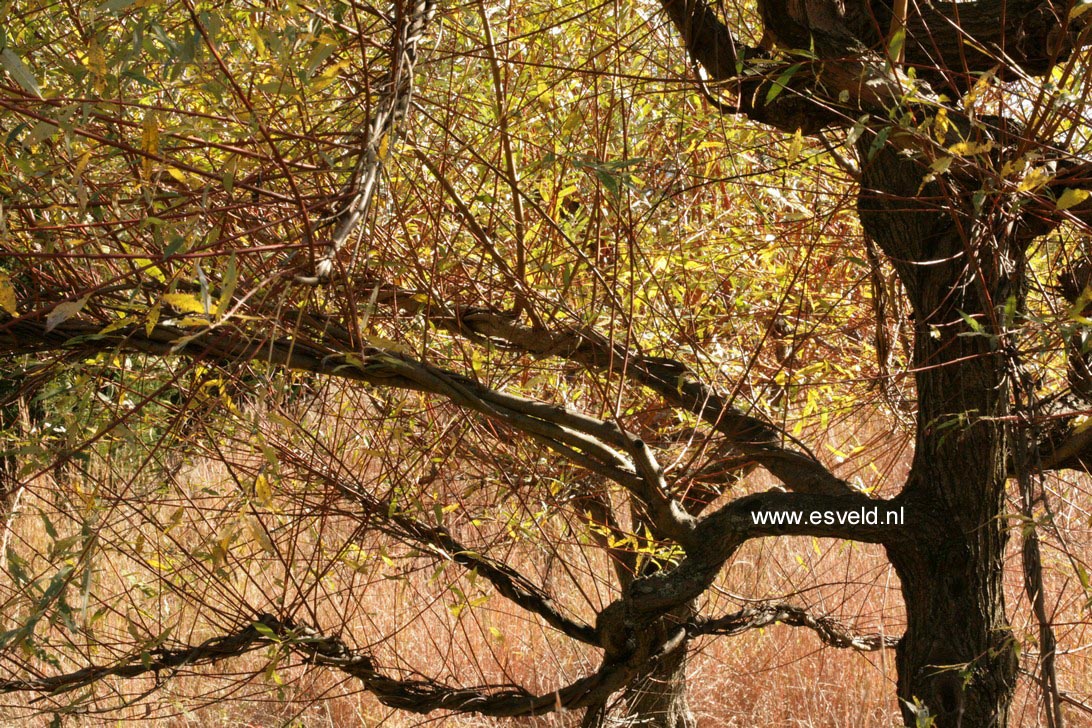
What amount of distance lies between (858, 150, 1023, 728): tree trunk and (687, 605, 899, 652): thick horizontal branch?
1.12 ft

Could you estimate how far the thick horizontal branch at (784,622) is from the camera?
2.19m

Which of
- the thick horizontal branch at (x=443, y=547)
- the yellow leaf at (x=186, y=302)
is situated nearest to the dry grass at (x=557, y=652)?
the thick horizontal branch at (x=443, y=547)

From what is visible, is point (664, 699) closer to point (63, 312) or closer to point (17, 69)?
point (63, 312)

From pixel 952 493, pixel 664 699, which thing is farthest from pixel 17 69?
pixel 664 699

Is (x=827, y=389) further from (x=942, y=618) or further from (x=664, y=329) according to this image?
(x=942, y=618)

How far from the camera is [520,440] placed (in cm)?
242

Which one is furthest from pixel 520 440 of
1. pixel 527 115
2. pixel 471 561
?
pixel 527 115

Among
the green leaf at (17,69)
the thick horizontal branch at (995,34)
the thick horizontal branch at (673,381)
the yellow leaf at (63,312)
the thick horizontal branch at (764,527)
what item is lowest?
the yellow leaf at (63,312)

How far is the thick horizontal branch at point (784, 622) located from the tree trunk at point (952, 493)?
1.12 feet

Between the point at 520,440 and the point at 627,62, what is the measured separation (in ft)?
3.00

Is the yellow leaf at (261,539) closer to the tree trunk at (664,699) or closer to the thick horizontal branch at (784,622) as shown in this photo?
the thick horizontal branch at (784,622)

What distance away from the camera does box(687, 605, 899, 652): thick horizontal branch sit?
2.19m

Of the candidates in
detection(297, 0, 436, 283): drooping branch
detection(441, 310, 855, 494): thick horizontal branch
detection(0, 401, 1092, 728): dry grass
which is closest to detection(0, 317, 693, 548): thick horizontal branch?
detection(441, 310, 855, 494): thick horizontal branch

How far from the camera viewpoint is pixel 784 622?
2.40m
